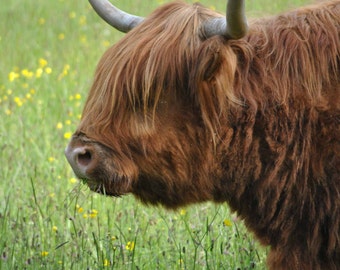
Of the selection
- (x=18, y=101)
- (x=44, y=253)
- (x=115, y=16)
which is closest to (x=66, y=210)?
(x=44, y=253)

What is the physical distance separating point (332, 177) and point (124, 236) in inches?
63.1

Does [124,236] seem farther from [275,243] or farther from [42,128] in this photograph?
[42,128]

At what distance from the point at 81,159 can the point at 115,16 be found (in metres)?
0.90

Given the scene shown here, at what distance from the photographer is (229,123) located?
3.95 meters

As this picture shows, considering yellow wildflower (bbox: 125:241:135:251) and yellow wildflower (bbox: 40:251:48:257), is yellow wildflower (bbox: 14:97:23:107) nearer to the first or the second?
yellow wildflower (bbox: 40:251:48:257)

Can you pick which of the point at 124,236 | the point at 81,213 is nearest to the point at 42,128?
the point at 81,213

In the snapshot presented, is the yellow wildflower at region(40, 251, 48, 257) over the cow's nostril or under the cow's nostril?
under

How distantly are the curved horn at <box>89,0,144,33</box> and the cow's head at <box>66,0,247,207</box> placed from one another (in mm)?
393

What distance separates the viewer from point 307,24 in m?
4.03

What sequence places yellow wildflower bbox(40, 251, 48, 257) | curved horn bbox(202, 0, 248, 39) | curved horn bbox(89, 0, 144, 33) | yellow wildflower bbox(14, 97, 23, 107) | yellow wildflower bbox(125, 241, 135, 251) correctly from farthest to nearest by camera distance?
yellow wildflower bbox(14, 97, 23, 107) → yellow wildflower bbox(40, 251, 48, 257) → yellow wildflower bbox(125, 241, 135, 251) → curved horn bbox(89, 0, 144, 33) → curved horn bbox(202, 0, 248, 39)

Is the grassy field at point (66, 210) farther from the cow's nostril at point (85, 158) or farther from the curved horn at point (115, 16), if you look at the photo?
the curved horn at point (115, 16)

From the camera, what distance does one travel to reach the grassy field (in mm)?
5016

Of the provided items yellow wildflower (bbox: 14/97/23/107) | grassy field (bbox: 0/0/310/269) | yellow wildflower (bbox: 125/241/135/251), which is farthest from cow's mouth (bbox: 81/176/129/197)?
yellow wildflower (bbox: 14/97/23/107)

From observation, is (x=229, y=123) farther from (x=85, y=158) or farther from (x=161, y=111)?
(x=85, y=158)
